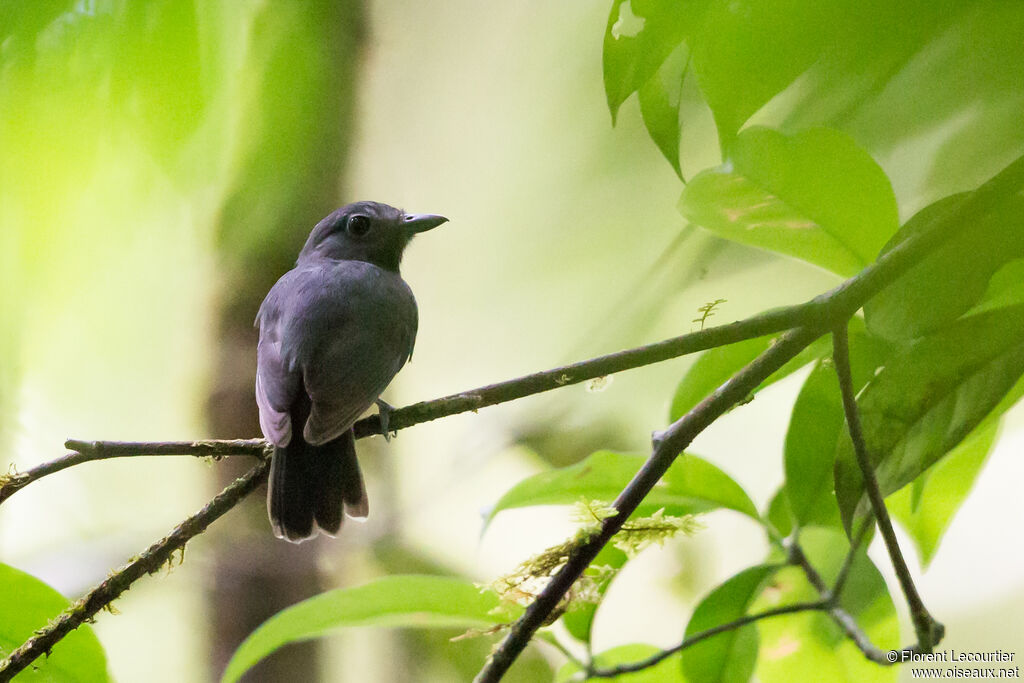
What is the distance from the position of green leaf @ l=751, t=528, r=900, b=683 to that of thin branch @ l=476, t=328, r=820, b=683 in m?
0.27

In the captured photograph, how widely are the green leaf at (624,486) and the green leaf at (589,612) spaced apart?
0.04m

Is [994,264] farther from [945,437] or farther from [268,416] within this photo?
[268,416]

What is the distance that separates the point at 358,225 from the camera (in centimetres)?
89

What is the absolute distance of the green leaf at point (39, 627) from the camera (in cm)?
60

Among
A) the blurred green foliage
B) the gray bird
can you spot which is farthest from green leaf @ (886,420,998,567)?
the gray bird

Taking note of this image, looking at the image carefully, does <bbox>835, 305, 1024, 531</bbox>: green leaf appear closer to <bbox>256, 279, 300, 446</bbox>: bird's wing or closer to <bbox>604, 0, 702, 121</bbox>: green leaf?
<bbox>604, 0, 702, 121</bbox>: green leaf

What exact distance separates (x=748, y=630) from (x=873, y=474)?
27 cm

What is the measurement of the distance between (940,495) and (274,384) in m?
0.58

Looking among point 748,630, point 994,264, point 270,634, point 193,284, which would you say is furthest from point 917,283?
point 193,284

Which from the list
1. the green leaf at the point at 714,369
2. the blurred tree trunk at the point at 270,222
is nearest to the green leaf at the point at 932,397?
the green leaf at the point at 714,369

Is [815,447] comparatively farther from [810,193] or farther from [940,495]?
[810,193]

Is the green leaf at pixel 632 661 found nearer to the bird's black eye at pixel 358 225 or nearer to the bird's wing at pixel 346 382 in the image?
the bird's wing at pixel 346 382

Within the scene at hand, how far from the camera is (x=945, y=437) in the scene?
47 cm

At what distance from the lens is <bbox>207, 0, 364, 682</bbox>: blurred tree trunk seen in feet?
2.47
